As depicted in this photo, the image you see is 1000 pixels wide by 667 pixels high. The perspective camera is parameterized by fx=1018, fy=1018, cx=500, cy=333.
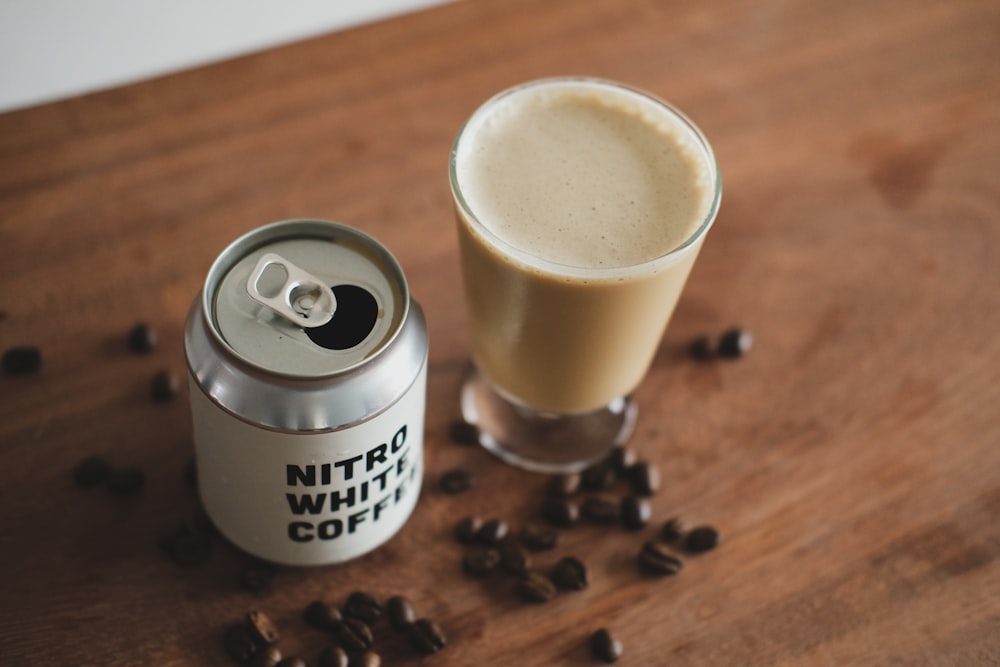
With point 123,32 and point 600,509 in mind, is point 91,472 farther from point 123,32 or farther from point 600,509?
point 123,32

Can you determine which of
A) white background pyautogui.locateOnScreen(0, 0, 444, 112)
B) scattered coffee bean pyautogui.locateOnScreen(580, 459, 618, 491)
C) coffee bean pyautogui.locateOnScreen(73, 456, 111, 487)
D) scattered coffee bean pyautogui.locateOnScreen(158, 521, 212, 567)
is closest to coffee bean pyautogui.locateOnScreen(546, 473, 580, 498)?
scattered coffee bean pyautogui.locateOnScreen(580, 459, 618, 491)

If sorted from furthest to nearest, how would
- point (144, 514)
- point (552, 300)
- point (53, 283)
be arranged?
point (53, 283)
point (144, 514)
point (552, 300)

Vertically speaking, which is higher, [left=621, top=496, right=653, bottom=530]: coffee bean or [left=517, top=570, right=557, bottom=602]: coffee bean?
[left=621, top=496, right=653, bottom=530]: coffee bean

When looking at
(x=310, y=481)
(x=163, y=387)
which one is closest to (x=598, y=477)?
(x=310, y=481)

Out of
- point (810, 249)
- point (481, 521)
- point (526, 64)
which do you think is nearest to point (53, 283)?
point (481, 521)

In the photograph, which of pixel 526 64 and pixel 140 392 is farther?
pixel 526 64

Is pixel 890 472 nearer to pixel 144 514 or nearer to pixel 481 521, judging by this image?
pixel 481 521

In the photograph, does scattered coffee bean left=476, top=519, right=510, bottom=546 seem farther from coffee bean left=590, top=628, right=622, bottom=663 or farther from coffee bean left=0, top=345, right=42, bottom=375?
coffee bean left=0, top=345, right=42, bottom=375
